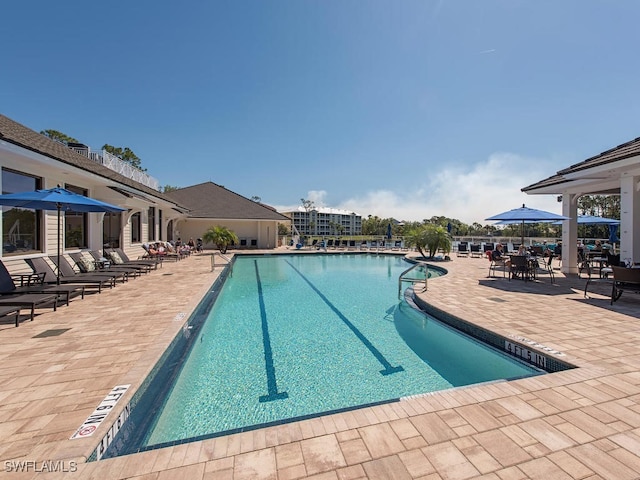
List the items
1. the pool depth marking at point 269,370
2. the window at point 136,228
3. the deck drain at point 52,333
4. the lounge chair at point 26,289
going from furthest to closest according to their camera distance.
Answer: the window at point 136,228 < the lounge chair at point 26,289 < the deck drain at point 52,333 < the pool depth marking at point 269,370

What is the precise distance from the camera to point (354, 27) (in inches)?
438

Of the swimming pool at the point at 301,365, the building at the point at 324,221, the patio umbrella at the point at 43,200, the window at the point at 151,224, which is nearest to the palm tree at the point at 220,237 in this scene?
the window at the point at 151,224

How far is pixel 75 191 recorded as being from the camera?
380 inches

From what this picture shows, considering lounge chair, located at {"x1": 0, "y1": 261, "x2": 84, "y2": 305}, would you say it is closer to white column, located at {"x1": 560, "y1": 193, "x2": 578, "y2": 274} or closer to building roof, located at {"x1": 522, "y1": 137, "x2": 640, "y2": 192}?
building roof, located at {"x1": 522, "y1": 137, "x2": 640, "y2": 192}

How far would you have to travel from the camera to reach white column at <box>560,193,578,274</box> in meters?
11.3

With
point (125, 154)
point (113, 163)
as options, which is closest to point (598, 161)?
point (113, 163)

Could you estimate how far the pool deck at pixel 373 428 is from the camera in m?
1.82

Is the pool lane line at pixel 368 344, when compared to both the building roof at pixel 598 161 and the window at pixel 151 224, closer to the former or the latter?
the building roof at pixel 598 161

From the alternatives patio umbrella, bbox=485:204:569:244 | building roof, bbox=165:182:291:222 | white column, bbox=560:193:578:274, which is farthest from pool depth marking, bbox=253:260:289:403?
building roof, bbox=165:182:291:222

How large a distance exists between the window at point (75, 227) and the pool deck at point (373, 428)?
6384mm

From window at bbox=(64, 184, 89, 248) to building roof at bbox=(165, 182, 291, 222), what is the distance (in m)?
11.3

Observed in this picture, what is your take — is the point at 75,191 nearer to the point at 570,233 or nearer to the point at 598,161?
the point at 598,161

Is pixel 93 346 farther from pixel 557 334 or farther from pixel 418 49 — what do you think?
pixel 418 49

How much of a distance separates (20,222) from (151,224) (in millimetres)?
8932
